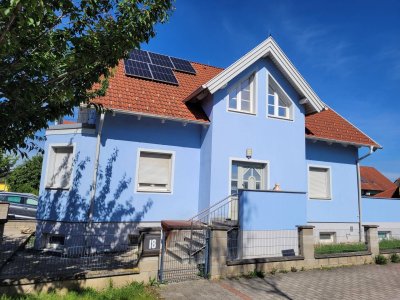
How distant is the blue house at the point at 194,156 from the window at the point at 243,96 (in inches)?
1.6

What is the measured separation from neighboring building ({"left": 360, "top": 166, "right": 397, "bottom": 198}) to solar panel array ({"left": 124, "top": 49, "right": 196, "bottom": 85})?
3229 centimetres

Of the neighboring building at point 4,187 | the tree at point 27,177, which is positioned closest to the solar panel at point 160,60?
the tree at point 27,177

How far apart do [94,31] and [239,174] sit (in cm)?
770

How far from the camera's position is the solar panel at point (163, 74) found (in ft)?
43.3

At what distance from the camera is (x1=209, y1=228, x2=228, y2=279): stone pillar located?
7.66m

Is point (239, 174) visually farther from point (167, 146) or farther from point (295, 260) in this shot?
point (295, 260)

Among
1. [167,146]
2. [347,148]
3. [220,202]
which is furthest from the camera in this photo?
[347,148]

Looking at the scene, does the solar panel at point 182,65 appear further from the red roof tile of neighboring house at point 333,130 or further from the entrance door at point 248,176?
the red roof tile of neighboring house at point 333,130

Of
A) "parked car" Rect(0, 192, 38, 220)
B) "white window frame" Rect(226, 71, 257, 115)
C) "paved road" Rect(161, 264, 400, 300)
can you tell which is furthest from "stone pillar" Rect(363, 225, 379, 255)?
"parked car" Rect(0, 192, 38, 220)

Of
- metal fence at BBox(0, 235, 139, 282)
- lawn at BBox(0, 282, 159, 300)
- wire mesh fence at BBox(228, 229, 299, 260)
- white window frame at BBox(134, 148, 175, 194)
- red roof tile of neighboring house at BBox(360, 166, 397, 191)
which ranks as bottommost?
lawn at BBox(0, 282, 159, 300)

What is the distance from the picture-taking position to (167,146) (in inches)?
458

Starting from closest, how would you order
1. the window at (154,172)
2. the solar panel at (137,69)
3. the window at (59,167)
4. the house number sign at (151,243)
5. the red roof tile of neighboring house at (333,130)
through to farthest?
the house number sign at (151,243)
the window at (59,167)
the window at (154,172)
the solar panel at (137,69)
the red roof tile of neighboring house at (333,130)

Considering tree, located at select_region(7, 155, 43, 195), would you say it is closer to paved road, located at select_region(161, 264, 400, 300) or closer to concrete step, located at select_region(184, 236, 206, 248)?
concrete step, located at select_region(184, 236, 206, 248)

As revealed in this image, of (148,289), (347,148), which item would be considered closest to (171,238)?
(148,289)
